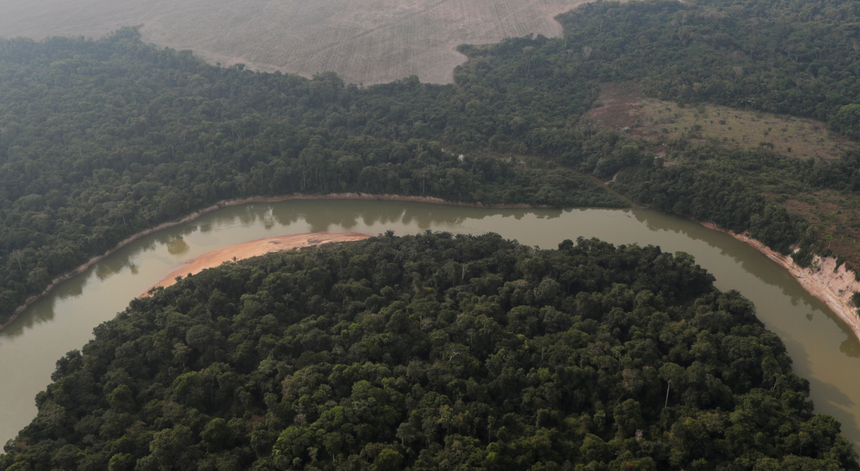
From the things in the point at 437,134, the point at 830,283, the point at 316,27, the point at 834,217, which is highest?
the point at 316,27

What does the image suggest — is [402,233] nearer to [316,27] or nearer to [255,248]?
[255,248]

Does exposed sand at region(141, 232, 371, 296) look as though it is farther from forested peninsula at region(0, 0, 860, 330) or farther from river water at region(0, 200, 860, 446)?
forested peninsula at region(0, 0, 860, 330)

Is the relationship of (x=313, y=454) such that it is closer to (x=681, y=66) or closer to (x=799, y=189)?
(x=799, y=189)

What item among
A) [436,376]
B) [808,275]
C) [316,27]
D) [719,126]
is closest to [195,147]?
[316,27]

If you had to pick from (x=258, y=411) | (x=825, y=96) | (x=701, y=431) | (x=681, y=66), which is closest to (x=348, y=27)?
(x=681, y=66)

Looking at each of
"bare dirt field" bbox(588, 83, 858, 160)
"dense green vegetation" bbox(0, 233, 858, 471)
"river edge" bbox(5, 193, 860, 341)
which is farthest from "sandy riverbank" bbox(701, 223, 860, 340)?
"bare dirt field" bbox(588, 83, 858, 160)

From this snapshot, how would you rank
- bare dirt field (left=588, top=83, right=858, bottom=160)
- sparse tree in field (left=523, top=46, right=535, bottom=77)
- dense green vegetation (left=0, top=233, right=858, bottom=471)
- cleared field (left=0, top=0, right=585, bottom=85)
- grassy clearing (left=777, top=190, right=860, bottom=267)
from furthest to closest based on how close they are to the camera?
cleared field (left=0, top=0, right=585, bottom=85), sparse tree in field (left=523, top=46, right=535, bottom=77), bare dirt field (left=588, top=83, right=858, bottom=160), grassy clearing (left=777, top=190, right=860, bottom=267), dense green vegetation (left=0, top=233, right=858, bottom=471)
